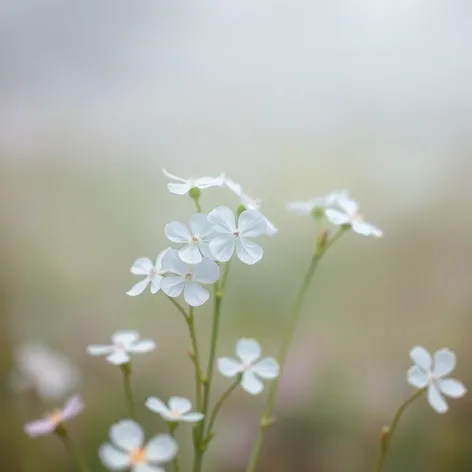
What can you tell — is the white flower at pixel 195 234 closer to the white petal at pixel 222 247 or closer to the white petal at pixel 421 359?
the white petal at pixel 222 247

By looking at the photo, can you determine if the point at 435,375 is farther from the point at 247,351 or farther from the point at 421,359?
the point at 247,351

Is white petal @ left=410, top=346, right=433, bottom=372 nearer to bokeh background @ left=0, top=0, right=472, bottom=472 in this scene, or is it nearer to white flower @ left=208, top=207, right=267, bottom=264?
white flower @ left=208, top=207, right=267, bottom=264

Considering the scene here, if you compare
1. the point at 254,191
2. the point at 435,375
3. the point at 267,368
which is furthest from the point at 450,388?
the point at 254,191

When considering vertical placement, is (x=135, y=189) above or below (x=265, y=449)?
above

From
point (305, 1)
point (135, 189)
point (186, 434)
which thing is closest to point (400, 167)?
point (305, 1)

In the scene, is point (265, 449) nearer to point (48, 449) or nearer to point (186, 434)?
point (186, 434)

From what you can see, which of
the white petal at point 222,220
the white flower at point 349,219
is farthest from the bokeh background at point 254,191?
the white petal at point 222,220
